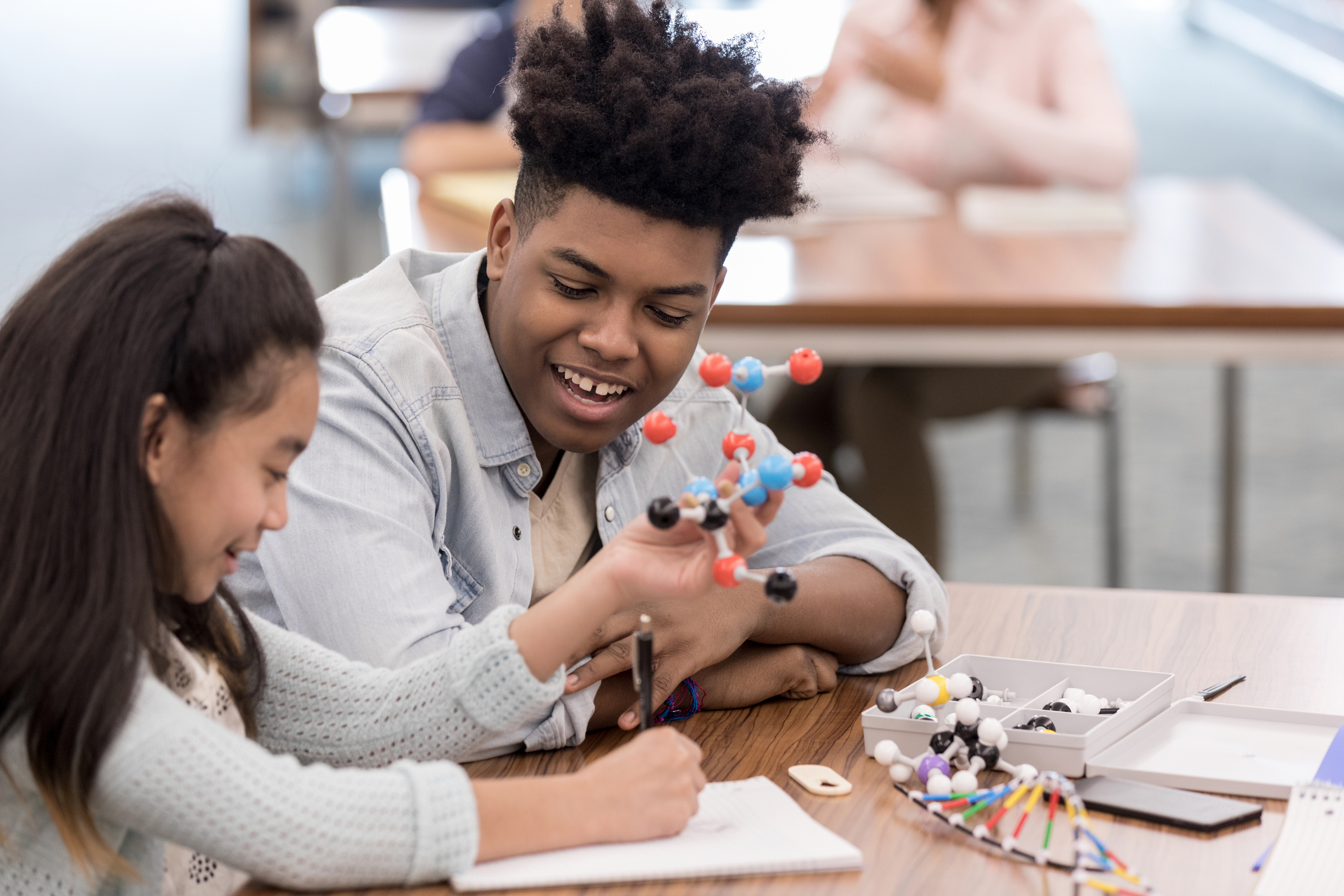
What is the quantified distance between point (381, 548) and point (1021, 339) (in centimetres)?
134

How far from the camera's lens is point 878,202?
279cm

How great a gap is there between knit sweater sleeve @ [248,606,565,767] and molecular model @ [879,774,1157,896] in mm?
271

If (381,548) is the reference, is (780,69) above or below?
above

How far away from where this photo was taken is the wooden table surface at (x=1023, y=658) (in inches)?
32.8

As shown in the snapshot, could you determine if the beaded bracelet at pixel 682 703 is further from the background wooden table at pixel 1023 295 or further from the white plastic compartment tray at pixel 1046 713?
the background wooden table at pixel 1023 295

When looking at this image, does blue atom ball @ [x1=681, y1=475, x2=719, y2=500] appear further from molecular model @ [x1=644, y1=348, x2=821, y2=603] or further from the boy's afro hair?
the boy's afro hair

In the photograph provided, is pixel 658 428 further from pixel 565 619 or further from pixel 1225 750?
pixel 1225 750

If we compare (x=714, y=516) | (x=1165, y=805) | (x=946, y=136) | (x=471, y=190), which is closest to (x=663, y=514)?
(x=714, y=516)

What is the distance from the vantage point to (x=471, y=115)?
3502 millimetres

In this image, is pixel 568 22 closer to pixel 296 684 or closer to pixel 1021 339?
pixel 296 684

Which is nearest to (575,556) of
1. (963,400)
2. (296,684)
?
(296,684)

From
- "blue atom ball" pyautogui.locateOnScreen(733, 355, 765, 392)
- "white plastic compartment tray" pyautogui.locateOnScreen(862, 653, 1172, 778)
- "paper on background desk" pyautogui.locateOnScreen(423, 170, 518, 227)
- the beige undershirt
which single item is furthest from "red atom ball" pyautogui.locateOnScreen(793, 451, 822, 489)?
"paper on background desk" pyautogui.locateOnScreen(423, 170, 518, 227)

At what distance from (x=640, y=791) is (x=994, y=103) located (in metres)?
2.45

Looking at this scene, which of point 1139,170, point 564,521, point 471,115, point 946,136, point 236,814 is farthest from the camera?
point 1139,170
